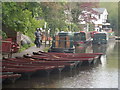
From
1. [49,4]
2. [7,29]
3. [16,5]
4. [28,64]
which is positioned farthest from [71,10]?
[28,64]

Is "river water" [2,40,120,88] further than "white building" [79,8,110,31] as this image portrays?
No

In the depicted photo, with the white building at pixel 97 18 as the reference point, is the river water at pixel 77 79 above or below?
below

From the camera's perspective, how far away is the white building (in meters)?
58.6

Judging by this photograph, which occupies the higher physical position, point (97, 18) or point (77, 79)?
point (97, 18)

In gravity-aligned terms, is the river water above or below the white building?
below

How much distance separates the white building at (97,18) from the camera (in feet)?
192

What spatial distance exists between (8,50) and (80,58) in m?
4.60

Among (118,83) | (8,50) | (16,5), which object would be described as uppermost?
(16,5)

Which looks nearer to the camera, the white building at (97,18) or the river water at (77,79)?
the river water at (77,79)

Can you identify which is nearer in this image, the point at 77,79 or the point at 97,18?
the point at 77,79

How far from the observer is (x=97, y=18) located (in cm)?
8150

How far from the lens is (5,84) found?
14.1m

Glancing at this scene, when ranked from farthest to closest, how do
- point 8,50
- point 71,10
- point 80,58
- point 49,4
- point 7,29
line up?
point 71,10 → point 49,4 → point 7,29 → point 8,50 → point 80,58

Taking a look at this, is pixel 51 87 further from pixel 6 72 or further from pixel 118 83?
pixel 118 83
